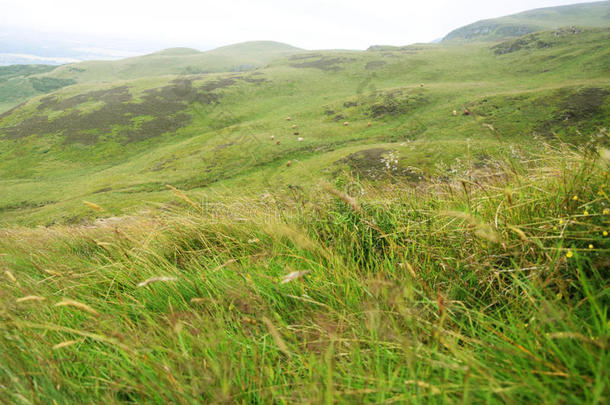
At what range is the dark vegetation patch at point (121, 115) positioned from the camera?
41812 millimetres

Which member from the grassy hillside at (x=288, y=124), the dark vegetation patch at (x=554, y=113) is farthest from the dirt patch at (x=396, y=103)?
the dark vegetation patch at (x=554, y=113)

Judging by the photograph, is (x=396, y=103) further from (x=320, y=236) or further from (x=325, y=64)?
(x=325, y=64)

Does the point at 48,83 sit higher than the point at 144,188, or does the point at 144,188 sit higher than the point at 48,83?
the point at 48,83

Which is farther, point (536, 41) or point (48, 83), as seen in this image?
point (48, 83)

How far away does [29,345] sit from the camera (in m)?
1.62

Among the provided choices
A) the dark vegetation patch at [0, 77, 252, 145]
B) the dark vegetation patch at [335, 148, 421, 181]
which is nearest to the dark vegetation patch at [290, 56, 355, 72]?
the dark vegetation patch at [0, 77, 252, 145]

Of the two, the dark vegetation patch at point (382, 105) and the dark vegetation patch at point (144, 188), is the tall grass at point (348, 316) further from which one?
the dark vegetation patch at point (382, 105)

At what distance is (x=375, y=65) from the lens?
5241 centimetres

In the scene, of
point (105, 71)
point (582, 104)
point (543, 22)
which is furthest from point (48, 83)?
point (543, 22)

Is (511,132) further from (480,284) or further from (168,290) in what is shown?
(168,290)

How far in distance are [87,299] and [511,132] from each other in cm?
2130

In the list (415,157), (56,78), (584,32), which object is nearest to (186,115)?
(415,157)

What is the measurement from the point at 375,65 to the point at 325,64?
489 inches

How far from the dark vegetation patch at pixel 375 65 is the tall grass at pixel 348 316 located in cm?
5524
